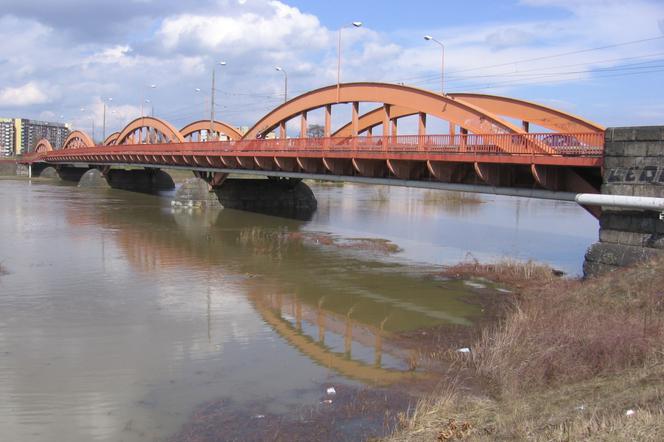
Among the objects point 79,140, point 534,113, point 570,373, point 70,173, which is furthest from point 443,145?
point 79,140

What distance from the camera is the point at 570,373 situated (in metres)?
8.71

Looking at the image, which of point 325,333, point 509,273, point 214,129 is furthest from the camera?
point 214,129

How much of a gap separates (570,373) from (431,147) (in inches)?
582

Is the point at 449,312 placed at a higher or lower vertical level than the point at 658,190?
lower

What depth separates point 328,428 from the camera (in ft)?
25.5

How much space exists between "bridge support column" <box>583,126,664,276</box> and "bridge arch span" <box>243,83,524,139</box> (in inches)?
186

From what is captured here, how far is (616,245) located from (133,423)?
12.4m

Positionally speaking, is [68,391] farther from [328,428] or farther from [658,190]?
[658,190]

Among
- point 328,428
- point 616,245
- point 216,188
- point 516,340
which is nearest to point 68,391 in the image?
point 328,428

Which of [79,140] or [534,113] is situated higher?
[79,140]

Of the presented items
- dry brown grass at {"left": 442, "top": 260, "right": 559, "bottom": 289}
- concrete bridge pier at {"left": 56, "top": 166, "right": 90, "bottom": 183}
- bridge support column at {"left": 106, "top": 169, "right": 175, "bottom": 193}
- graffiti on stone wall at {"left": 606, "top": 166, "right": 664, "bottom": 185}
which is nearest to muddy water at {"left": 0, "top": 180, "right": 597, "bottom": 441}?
dry brown grass at {"left": 442, "top": 260, "right": 559, "bottom": 289}

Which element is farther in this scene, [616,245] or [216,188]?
[216,188]

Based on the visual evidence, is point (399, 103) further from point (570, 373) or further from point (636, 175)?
point (570, 373)

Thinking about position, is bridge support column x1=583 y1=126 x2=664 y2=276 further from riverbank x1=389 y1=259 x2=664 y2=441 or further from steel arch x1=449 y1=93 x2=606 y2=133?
steel arch x1=449 y1=93 x2=606 y2=133
